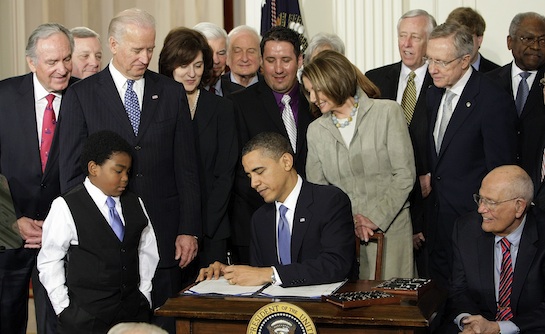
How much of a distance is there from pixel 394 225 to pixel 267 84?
1.14 meters

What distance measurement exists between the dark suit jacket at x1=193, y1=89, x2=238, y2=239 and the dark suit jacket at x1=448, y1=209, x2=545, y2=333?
1.29 meters

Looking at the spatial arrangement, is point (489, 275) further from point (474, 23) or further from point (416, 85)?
point (474, 23)

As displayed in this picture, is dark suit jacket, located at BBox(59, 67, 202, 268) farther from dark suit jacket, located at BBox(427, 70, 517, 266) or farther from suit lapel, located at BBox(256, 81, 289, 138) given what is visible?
dark suit jacket, located at BBox(427, 70, 517, 266)

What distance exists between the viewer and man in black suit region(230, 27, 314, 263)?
5.41 m

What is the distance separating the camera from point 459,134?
5109 mm

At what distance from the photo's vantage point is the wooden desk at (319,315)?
11.7ft

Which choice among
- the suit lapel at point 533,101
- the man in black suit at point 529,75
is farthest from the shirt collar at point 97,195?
the suit lapel at point 533,101

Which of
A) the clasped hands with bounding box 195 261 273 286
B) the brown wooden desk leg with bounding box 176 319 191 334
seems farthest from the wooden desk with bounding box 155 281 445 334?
the clasped hands with bounding box 195 261 273 286

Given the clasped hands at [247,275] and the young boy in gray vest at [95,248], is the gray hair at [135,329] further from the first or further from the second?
the young boy in gray vest at [95,248]

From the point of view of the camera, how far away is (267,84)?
5.51 m

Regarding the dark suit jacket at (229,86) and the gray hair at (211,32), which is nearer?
the dark suit jacket at (229,86)

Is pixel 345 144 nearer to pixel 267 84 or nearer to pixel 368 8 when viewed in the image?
pixel 267 84

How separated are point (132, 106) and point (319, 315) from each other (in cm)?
167

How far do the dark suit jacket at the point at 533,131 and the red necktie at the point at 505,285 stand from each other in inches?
42.8
